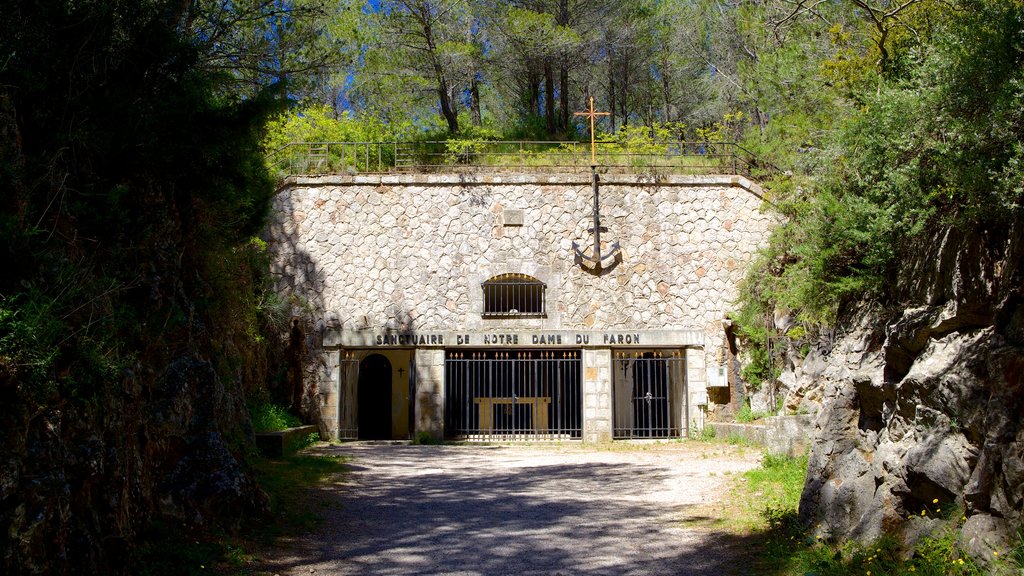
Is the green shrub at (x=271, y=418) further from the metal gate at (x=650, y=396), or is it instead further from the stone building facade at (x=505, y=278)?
the metal gate at (x=650, y=396)

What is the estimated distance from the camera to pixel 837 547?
6449 mm

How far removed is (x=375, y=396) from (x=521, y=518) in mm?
14055

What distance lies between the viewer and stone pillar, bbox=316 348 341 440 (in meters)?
17.2

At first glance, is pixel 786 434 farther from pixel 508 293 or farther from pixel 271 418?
pixel 271 418

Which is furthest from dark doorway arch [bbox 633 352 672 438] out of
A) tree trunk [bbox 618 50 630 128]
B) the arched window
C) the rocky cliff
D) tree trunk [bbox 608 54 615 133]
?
tree trunk [bbox 608 54 615 133]

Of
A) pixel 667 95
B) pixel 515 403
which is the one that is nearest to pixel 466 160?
pixel 515 403

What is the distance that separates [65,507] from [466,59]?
18687mm

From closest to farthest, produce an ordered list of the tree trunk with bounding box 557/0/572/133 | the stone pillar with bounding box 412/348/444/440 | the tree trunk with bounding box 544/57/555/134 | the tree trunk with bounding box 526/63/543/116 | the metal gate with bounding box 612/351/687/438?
the stone pillar with bounding box 412/348/444/440, the metal gate with bounding box 612/351/687/438, the tree trunk with bounding box 557/0/572/133, the tree trunk with bounding box 544/57/555/134, the tree trunk with bounding box 526/63/543/116

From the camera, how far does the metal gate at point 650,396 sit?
17.5m

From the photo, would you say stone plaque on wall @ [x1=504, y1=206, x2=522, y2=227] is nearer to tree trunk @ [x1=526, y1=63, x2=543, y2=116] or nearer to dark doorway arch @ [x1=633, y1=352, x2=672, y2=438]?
dark doorway arch @ [x1=633, y1=352, x2=672, y2=438]

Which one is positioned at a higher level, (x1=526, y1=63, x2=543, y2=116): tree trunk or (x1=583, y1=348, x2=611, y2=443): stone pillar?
(x1=526, y1=63, x2=543, y2=116): tree trunk

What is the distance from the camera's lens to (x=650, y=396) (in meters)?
17.2

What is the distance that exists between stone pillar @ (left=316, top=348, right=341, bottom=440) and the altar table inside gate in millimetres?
2964

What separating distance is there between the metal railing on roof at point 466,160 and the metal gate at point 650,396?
4.31 metres
